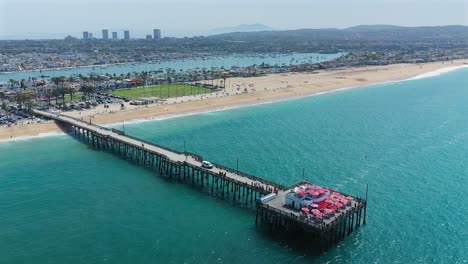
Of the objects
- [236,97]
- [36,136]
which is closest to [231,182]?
[36,136]

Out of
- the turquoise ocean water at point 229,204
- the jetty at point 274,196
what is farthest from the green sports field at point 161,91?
the jetty at point 274,196

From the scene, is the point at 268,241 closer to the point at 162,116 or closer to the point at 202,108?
the point at 162,116

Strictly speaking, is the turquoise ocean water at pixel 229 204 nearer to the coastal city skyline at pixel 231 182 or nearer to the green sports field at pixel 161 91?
the coastal city skyline at pixel 231 182

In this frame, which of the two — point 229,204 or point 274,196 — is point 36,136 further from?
point 274,196

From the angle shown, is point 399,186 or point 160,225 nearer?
point 160,225

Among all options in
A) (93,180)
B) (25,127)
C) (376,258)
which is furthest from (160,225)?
(25,127)
